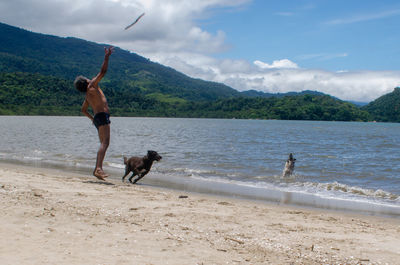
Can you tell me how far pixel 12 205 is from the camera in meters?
5.98

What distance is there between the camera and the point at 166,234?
16.8 ft

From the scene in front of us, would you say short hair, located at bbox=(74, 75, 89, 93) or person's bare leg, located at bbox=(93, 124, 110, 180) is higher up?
short hair, located at bbox=(74, 75, 89, 93)

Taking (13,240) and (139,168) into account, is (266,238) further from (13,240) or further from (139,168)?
(139,168)

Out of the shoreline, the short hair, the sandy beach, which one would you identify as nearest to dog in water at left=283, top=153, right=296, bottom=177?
the shoreline

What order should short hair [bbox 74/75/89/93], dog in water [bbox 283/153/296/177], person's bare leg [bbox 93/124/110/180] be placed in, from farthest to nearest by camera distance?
dog in water [bbox 283/153/296/177] → person's bare leg [bbox 93/124/110/180] → short hair [bbox 74/75/89/93]

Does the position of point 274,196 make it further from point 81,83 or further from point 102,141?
point 81,83

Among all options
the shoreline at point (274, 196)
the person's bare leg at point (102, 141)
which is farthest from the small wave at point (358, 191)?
the person's bare leg at point (102, 141)

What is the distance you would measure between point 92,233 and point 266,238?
2.34 meters

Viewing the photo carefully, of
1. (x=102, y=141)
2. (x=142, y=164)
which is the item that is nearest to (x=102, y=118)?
(x=102, y=141)

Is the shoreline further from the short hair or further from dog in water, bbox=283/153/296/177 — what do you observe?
the short hair

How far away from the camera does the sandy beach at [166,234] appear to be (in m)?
4.21

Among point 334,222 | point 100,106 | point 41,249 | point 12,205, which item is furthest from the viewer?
point 100,106

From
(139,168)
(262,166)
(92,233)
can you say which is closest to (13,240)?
(92,233)

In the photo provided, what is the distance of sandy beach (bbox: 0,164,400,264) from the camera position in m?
4.21
